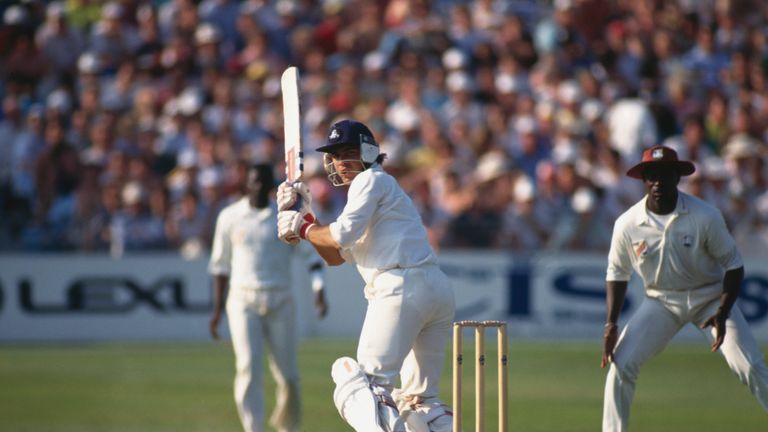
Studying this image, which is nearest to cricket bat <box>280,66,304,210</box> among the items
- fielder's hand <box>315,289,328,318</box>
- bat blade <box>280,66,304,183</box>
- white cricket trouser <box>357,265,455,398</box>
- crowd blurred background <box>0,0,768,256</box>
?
bat blade <box>280,66,304,183</box>

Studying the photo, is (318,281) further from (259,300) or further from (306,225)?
(306,225)

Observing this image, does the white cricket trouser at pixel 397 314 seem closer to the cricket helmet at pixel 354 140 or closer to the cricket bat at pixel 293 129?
the cricket helmet at pixel 354 140

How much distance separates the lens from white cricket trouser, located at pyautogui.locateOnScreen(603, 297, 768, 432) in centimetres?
765

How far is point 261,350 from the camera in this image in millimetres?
8898

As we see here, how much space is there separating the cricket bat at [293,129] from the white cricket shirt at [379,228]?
0.40 meters

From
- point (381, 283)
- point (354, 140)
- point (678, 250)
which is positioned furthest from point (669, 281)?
point (354, 140)

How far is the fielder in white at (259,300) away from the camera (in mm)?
8789

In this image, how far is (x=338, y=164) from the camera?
680 cm

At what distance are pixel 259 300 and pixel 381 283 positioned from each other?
2544 millimetres

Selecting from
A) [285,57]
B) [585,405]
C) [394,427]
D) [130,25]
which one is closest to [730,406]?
[585,405]

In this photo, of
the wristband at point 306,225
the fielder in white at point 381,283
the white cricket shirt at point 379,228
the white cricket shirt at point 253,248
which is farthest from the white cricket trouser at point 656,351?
the white cricket shirt at point 253,248

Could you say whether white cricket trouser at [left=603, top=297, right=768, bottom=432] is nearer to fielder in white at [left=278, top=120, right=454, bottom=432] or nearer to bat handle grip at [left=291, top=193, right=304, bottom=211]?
fielder in white at [left=278, top=120, right=454, bottom=432]

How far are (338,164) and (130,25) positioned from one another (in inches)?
477

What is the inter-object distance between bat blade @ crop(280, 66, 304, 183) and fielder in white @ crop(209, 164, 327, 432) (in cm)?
206
